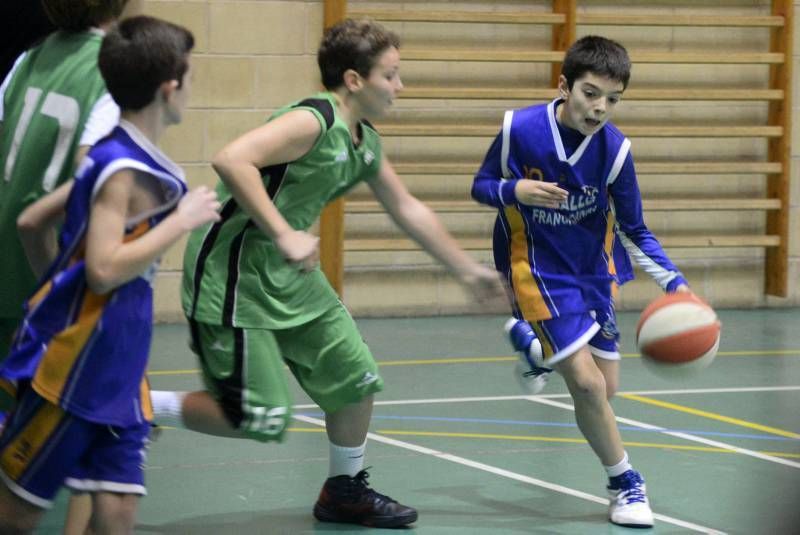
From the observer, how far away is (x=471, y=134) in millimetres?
8273

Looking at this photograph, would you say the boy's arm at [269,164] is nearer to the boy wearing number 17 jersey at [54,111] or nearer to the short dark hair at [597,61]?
the boy wearing number 17 jersey at [54,111]

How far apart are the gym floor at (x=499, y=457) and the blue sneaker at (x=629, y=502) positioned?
39 millimetres

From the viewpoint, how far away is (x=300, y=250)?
3309mm

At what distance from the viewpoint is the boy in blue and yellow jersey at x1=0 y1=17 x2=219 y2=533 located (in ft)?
9.13

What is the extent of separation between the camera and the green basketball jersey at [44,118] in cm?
337

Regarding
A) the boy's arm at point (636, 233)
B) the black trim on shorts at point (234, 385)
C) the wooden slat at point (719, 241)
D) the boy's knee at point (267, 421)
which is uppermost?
the boy's arm at point (636, 233)

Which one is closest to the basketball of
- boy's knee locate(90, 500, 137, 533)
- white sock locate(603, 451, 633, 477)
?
white sock locate(603, 451, 633, 477)

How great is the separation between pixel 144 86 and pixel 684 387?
4.02m

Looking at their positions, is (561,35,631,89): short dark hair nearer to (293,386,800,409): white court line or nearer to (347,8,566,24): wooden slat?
(293,386,800,409): white court line

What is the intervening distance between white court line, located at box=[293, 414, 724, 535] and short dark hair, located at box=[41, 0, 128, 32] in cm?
207

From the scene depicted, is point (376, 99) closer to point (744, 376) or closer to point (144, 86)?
point (144, 86)

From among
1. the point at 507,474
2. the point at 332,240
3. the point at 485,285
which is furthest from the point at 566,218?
the point at 332,240

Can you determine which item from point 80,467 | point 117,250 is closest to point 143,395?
point 80,467

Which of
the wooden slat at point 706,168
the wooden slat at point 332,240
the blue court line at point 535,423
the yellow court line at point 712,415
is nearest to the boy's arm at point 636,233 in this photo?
the blue court line at point 535,423
